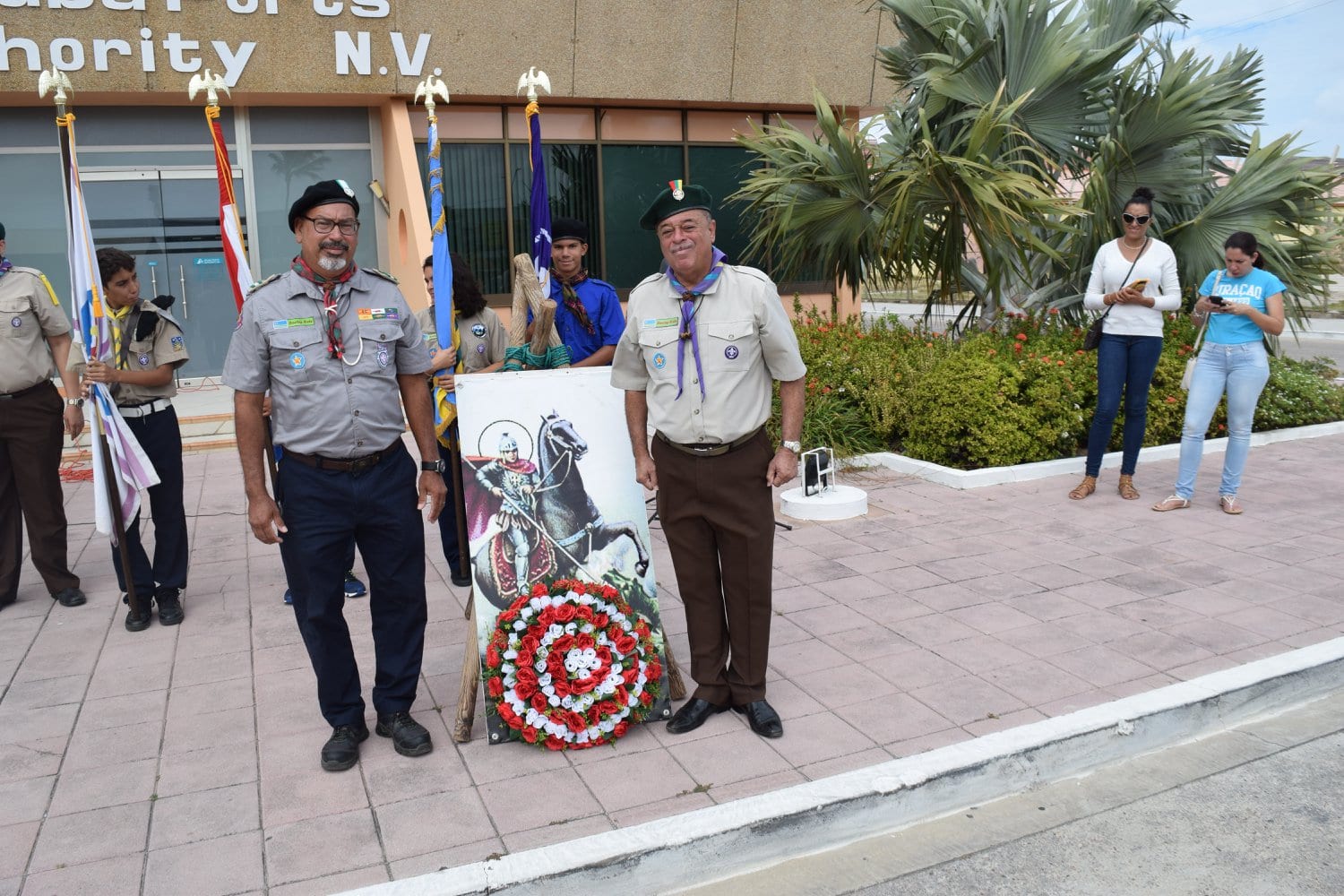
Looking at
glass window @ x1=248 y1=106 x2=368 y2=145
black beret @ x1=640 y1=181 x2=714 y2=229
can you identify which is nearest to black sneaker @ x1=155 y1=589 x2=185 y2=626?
black beret @ x1=640 y1=181 x2=714 y2=229

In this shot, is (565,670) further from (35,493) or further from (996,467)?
(996,467)

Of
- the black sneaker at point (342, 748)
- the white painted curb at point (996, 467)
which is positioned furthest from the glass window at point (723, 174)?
the black sneaker at point (342, 748)

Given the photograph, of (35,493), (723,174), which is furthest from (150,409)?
(723,174)

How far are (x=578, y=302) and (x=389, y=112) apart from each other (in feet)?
31.3

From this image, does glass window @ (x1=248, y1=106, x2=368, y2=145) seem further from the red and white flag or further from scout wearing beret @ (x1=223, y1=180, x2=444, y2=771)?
scout wearing beret @ (x1=223, y1=180, x2=444, y2=771)

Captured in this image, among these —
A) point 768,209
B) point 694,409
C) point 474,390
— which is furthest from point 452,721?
point 768,209

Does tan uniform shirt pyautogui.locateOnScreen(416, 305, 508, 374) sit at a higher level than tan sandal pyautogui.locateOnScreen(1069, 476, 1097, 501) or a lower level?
higher

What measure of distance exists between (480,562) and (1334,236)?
9.70 meters

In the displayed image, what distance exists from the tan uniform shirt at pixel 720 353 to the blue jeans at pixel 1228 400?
184 inches

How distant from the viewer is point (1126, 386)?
7.89 metres

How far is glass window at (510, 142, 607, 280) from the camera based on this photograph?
1452 cm

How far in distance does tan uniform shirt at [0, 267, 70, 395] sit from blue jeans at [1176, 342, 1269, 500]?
23.9 ft

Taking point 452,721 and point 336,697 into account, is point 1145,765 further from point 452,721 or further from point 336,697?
point 336,697

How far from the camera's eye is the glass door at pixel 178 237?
13609 mm
